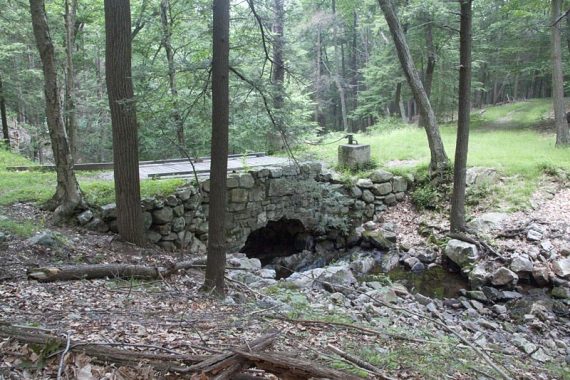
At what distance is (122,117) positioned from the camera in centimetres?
647

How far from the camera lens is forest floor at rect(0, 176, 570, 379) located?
8.63 feet

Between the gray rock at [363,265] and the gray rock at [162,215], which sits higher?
the gray rock at [162,215]

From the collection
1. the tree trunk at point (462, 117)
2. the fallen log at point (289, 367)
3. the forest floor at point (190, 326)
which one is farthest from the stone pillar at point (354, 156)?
the fallen log at point (289, 367)

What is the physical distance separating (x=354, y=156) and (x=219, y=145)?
743 centimetres

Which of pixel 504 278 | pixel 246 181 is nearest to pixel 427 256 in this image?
pixel 504 278

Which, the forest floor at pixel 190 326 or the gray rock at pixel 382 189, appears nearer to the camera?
the forest floor at pixel 190 326

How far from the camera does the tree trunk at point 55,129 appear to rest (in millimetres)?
6371

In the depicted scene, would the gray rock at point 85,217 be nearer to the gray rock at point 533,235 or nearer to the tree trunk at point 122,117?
the tree trunk at point 122,117

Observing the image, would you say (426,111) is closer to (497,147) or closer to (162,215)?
(497,147)

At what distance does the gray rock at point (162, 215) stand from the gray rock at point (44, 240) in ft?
7.31

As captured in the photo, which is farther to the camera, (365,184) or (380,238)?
(365,184)

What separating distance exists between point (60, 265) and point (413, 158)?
9909 millimetres

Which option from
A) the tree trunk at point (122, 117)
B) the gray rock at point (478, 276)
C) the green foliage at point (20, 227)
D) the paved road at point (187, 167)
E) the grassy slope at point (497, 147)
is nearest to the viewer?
the green foliage at point (20, 227)

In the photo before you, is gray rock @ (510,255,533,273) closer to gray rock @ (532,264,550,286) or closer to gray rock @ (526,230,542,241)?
gray rock @ (532,264,550,286)
